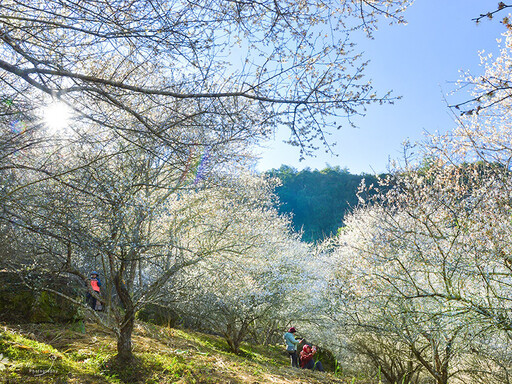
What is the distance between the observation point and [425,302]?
20.6 ft

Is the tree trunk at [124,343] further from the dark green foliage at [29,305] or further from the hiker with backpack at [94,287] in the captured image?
the hiker with backpack at [94,287]

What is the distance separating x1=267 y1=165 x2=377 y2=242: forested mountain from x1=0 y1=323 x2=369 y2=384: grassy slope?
34.9 metres

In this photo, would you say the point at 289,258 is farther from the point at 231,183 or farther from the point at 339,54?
the point at 339,54

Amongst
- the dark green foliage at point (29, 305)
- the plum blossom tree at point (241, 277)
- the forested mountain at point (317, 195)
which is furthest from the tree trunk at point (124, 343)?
the forested mountain at point (317, 195)

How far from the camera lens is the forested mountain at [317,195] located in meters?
41.6

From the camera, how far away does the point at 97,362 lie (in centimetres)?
462

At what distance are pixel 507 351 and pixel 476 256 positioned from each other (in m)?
3.43

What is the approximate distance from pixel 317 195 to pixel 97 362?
4040 centimetres

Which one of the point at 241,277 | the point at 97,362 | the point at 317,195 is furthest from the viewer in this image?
the point at 317,195

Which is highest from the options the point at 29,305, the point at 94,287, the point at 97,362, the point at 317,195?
the point at 317,195

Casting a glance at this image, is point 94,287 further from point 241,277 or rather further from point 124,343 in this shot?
point 124,343

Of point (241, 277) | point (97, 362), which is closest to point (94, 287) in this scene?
point (241, 277)

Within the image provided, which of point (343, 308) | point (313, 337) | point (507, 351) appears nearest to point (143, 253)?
point (343, 308)

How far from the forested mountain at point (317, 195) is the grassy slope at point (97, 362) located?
34.9 meters
